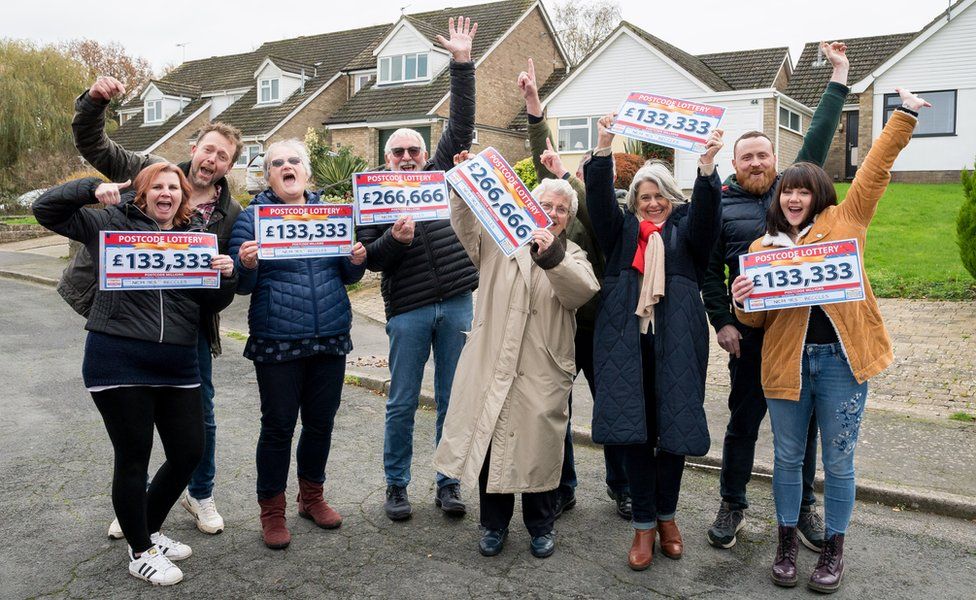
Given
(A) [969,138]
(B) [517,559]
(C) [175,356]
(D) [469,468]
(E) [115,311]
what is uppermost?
(A) [969,138]

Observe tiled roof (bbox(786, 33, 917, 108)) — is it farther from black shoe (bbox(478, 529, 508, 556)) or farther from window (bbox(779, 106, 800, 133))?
black shoe (bbox(478, 529, 508, 556))

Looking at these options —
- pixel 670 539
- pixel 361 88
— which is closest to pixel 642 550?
pixel 670 539

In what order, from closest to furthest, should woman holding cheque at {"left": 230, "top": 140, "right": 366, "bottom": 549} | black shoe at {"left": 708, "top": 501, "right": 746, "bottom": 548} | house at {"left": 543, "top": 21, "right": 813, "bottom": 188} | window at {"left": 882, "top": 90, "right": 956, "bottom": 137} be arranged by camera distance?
1. woman holding cheque at {"left": 230, "top": 140, "right": 366, "bottom": 549}
2. black shoe at {"left": 708, "top": 501, "right": 746, "bottom": 548}
3. window at {"left": 882, "top": 90, "right": 956, "bottom": 137}
4. house at {"left": 543, "top": 21, "right": 813, "bottom": 188}

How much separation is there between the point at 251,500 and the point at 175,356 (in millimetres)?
1515

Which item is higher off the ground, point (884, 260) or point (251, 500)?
point (884, 260)

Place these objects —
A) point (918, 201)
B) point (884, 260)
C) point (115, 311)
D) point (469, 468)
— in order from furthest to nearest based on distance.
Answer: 1. point (918, 201)
2. point (884, 260)
3. point (469, 468)
4. point (115, 311)

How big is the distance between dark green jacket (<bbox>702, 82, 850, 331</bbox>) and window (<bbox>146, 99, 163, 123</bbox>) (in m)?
41.3

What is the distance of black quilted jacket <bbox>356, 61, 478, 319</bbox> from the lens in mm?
4602

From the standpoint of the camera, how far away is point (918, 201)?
19.7 metres

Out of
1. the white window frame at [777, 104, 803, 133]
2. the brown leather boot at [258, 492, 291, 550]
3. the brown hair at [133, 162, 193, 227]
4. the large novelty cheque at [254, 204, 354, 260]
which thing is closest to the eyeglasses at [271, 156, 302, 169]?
the large novelty cheque at [254, 204, 354, 260]

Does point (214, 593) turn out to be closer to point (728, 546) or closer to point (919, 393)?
point (728, 546)

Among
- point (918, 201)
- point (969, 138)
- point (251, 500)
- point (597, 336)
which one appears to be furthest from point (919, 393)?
point (969, 138)

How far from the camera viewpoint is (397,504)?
4.64m

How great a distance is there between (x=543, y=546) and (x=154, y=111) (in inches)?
1662
